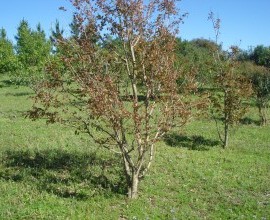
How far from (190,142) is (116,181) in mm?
7830

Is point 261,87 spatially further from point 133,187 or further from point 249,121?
point 133,187

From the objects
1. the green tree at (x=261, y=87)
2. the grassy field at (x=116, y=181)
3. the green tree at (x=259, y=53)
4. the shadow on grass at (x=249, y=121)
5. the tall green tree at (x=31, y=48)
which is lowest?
the grassy field at (x=116, y=181)

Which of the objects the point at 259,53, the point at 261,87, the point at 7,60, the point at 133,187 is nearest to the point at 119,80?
the point at 133,187

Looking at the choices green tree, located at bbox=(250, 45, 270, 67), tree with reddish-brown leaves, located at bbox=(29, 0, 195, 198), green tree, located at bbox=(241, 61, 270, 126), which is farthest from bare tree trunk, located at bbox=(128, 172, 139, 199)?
green tree, located at bbox=(250, 45, 270, 67)

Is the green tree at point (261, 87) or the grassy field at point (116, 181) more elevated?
the green tree at point (261, 87)

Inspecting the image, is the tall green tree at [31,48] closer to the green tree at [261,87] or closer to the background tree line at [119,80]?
the green tree at [261,87]

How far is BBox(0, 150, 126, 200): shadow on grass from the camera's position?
10.7 m

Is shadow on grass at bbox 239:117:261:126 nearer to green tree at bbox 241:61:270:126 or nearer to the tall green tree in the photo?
green tree at bbox 241:61:270:126

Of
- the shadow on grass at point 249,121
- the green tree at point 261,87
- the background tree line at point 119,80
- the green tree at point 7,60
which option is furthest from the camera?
the green tree at point 7,60

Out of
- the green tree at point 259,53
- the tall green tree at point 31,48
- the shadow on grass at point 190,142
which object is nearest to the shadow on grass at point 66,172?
the shadow on grass at point 190,142

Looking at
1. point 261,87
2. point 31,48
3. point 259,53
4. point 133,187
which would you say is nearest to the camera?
point 133,187

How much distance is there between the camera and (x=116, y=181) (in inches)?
455

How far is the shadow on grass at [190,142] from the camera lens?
1763cm

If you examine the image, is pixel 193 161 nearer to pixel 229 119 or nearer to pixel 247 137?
pixel 229 119
